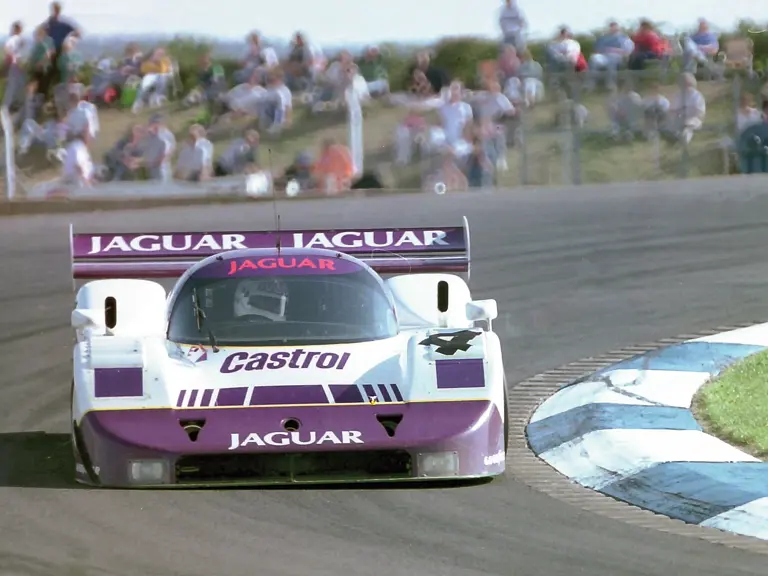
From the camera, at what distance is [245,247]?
362 inches

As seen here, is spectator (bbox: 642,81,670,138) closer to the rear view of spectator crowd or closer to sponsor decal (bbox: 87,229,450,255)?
the rear view of spectator crowd

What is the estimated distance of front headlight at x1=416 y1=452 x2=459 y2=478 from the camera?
693cm

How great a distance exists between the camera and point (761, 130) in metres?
17.8

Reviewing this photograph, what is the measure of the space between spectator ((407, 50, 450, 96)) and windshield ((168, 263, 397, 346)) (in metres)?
10.9

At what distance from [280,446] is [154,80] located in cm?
1458

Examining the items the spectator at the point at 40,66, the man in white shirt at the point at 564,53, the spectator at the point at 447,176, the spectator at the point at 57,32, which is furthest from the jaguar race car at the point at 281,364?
the spectator at the point at 57,32

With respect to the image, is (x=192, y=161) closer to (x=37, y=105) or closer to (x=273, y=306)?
(x=37, y=105)

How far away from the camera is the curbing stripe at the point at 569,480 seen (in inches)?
248

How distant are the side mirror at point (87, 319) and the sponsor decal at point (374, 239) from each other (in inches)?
58.5

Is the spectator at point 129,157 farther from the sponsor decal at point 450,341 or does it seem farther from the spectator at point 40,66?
the sponsor decal at point 450,341

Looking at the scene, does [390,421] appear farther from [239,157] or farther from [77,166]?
[77,166]

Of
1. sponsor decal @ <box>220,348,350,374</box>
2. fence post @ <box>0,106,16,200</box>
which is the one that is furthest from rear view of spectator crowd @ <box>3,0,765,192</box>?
sponsor decal @ <box>220,348,350,374</box>

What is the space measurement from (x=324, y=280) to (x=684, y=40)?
1192cm

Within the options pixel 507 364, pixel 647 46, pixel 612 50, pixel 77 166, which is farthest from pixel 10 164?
pixel 507 364
